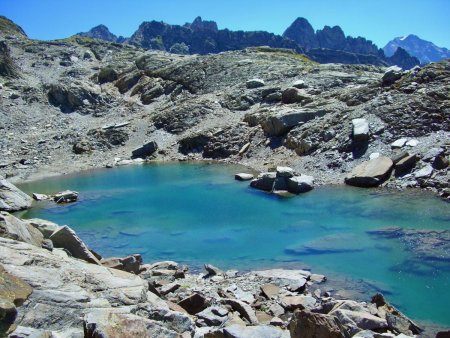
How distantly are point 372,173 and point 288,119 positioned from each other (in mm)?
19153

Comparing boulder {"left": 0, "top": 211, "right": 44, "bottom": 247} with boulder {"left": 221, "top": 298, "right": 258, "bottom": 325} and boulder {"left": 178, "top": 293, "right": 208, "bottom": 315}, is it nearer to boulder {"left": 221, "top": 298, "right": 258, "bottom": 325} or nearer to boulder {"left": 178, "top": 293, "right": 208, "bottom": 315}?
boulder {"left": 178, "top": 293, "right": 208, "bottom": 315}

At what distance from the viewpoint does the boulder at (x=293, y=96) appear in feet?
211

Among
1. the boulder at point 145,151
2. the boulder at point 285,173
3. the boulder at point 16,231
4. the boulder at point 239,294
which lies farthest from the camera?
the boulder at point 145,151

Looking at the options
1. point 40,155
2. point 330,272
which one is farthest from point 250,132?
point 330,272

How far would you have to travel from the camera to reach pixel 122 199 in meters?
45.7

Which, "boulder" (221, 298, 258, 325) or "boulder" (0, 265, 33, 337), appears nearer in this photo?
"boulder" (0, 265, 33, 337)

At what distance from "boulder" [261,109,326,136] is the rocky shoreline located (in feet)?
125

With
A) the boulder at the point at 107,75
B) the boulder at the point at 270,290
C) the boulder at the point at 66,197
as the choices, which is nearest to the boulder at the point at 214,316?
the boulder at the point at 270,290

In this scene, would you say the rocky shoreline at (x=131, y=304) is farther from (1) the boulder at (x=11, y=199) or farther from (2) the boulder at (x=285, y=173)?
(1) the boulder at (x=11, y=199)

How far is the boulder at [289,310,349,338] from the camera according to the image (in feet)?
37.6

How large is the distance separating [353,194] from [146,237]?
58.8 ft

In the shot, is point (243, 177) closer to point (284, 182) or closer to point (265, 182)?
point (265, 182)

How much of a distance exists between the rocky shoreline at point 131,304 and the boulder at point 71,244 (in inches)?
1.5

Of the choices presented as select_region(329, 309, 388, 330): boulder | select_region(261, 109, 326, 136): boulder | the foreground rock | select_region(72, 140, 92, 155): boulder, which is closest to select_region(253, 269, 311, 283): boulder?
the foreground rock
